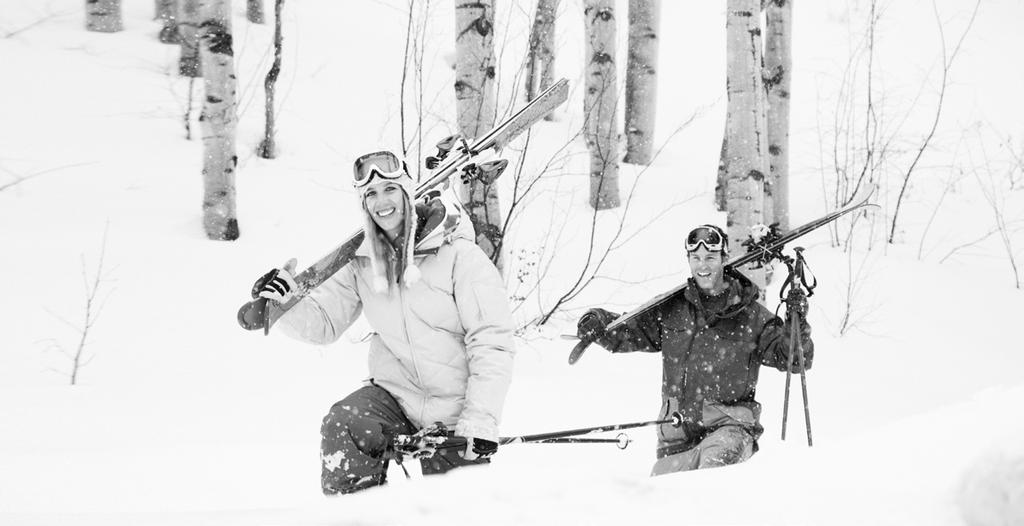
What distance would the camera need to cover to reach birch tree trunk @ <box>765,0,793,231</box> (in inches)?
378

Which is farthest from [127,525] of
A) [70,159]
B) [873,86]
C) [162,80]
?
[873,86]

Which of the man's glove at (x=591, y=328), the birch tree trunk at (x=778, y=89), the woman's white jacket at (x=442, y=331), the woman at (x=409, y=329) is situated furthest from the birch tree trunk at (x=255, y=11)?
the woman's white jacket at (x=442, y=331)

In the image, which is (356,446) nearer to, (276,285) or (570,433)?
(276,285)

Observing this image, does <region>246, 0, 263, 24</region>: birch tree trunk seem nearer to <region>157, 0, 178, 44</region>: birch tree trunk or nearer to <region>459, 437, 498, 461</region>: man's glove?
<region>157, 0, 178, 44</region>: birch tree trunk

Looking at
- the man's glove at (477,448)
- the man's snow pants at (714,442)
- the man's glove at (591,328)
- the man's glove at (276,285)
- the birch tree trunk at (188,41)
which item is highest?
the birch tree trunk at (188,41)

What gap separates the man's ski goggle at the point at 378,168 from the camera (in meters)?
3.43

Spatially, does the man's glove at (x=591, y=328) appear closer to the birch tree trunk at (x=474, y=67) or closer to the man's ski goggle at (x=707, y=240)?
the man's ski goggle at (x=707, y=240)

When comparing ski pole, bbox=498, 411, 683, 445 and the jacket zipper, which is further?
ski pole, bbox=498, 411, 683, 445

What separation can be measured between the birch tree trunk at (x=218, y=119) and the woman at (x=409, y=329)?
15.4ft

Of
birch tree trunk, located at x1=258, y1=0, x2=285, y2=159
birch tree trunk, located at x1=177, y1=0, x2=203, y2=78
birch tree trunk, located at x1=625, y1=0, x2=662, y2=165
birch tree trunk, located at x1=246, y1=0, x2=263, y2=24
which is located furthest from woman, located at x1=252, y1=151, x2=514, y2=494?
birch tree trunk, located at x1=246, y1=0, x2=263, y2=24

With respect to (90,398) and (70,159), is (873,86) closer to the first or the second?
(70,159)

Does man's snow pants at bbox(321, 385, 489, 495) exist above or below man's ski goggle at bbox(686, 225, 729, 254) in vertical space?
below

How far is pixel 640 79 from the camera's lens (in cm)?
1204

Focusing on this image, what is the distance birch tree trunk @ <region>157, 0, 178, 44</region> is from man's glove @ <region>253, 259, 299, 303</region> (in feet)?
33.7
